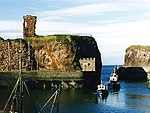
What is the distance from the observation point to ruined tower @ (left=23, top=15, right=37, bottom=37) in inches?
6712

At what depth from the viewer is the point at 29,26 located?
172 metres

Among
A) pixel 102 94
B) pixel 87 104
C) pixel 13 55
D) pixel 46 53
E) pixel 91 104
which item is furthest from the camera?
pixel 13 55

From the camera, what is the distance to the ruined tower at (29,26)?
559 feet

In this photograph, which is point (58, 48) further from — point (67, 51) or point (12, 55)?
point (12, 55)

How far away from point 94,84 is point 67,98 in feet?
163

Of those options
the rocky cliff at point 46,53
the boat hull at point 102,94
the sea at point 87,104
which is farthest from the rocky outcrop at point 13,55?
the boat hull at point 102,94

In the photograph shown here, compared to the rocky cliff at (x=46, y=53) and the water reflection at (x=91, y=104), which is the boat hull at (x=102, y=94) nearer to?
the water reflection at (x=91, y=104)

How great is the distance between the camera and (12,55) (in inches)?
6688

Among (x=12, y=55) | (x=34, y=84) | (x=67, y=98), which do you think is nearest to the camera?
(x=67, y=98)

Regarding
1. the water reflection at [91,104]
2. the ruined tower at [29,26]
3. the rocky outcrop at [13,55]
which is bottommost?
the water reflection at [91,104]

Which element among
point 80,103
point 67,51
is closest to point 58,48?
point 67,51

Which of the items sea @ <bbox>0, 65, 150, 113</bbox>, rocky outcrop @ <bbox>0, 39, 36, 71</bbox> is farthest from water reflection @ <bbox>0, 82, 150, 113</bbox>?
rocky outcrop @ <bbox>0, 39, 36, 71</bbox>

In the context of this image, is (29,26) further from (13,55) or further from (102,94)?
(102,94)

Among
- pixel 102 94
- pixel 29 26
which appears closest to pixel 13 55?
pixel 29 26
